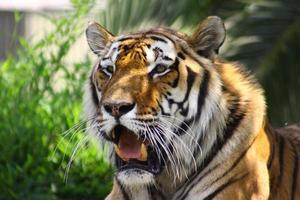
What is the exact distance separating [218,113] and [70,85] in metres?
4.28

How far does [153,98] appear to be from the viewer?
598 centimetres

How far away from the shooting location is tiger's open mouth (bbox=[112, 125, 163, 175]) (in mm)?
6016

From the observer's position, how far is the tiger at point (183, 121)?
6.03m

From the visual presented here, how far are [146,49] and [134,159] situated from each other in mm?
590

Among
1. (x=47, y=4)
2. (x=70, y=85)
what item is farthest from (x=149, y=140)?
(x=47, y=4)

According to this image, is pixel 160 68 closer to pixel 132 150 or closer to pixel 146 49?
pixel 146 49

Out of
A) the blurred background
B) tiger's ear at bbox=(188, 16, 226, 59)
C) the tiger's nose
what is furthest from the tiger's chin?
the blurred background

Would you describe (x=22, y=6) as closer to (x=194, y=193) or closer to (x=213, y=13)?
(x=213, y=13)

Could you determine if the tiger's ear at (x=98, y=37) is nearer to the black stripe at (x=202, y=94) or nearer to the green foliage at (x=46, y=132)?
the black stripe at (x=202, y=94)

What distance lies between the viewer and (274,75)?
9047 mm

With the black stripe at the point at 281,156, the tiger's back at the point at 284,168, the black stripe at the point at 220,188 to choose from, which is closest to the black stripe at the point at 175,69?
the black stripe at the point at 220,188

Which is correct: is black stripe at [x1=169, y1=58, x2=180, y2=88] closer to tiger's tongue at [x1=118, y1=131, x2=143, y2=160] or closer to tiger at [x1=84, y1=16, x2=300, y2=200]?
tiger at [x1=84, y1=16, x2=300, y2=200]

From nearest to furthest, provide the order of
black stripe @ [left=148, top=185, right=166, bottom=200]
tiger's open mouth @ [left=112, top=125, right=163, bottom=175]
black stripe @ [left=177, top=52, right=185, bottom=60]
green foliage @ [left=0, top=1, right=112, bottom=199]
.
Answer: tiger's open mouth @ [left=112, top=125, right=163, bottom=175] < black stripe @ [left=177, top=52, right=185, bottom=60] < black stripe @ [left=148, top=185, right=166, bottom=200] < green foliage @ [left=0, top=1, right=112, bottom=199]

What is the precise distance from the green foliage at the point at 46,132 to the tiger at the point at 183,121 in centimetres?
223
